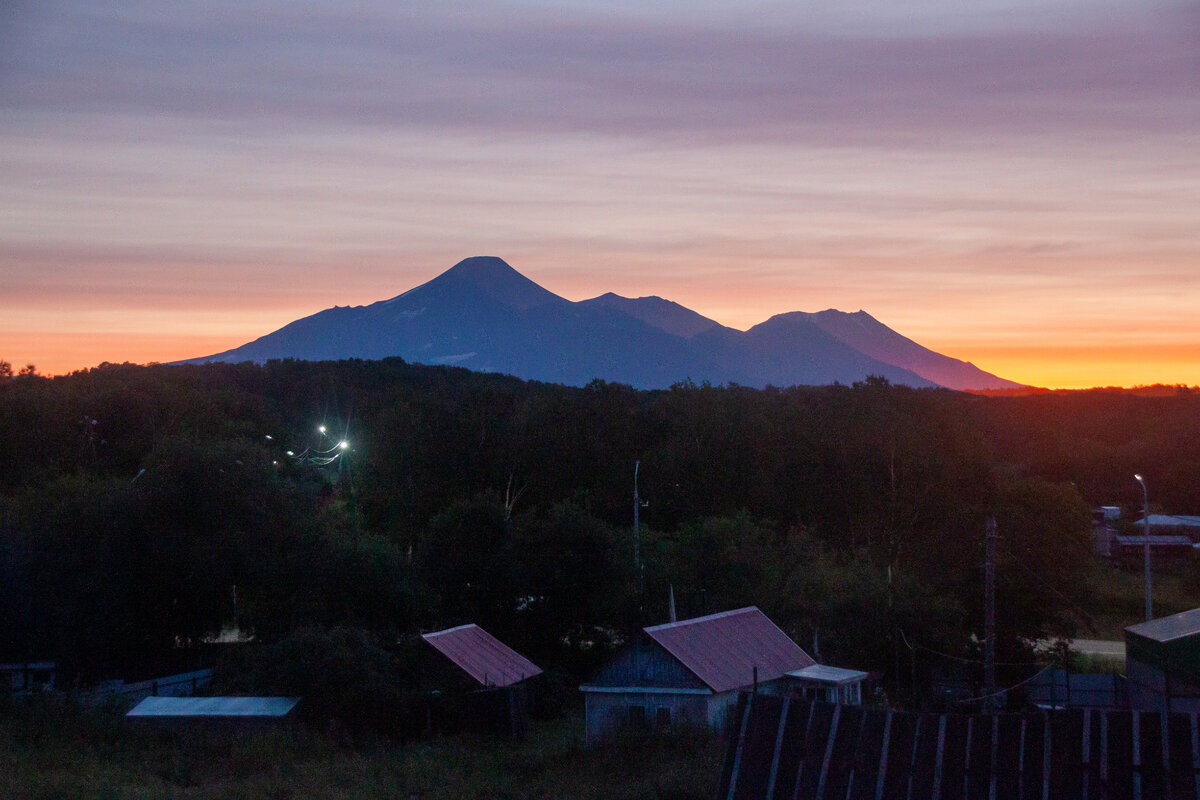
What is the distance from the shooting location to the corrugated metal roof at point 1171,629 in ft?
54.1

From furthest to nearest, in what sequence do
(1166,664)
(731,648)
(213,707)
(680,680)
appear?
1. (731,648)
2. (213,707)
3. (680,680)
4. (1166,664)

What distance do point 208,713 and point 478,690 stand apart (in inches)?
215

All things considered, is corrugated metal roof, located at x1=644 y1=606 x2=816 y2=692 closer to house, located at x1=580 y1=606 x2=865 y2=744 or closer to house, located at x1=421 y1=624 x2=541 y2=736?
house, located at x1=580 y1=606 x2=865 y2=744

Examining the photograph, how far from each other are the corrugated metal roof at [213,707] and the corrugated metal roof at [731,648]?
7.38 meters

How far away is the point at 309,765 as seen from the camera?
17.2 m

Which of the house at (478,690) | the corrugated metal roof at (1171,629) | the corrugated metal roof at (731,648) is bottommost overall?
the house at (478,690)

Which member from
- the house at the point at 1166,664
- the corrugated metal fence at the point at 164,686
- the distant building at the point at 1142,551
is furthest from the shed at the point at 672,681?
the distant building at the point at 1142,551

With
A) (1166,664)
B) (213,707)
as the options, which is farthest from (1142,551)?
(213,707)

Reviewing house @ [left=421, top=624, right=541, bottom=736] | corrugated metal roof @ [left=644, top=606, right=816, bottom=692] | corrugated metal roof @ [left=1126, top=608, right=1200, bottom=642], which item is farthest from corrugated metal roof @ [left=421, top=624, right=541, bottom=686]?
corrugated metal roof @ [left=1126, top=608, right=1200, bottom=642]

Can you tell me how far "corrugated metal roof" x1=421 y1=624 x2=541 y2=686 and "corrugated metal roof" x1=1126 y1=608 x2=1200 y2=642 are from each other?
41.8 ft

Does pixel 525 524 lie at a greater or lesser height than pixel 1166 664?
greater

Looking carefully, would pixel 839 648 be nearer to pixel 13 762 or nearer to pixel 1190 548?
pixel 13 762

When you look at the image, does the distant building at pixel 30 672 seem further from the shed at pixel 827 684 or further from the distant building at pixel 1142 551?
the distant building at pixel 1142 551

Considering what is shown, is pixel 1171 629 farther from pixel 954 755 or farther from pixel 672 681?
pixel 954 755
